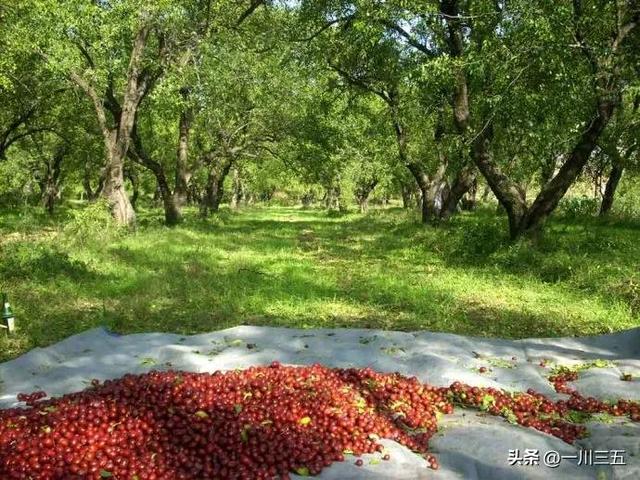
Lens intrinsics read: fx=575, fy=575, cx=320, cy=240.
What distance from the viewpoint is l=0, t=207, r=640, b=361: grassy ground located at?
30.1 feet

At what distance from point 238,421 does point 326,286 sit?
22.9ft

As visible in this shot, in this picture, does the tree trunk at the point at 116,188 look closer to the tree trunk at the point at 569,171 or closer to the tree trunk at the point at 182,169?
the tree trunk at the point at 182,169

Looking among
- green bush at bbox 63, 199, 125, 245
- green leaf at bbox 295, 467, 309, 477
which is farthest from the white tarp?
green bush at bbox 63, 199, 125, 245

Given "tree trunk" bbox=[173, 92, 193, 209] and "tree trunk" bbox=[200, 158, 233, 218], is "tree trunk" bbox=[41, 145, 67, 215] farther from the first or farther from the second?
"tree trunk" bbox=[173, 92, 193, 209]

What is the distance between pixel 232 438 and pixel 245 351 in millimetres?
2572

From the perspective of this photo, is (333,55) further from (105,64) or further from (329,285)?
(329,285)

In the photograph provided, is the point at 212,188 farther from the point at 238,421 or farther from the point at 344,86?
the point at 238,421

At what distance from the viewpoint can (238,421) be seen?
15.7 feet

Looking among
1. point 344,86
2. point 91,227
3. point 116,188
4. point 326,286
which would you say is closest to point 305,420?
point 326,286

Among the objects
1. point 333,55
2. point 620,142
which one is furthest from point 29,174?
point 620,142

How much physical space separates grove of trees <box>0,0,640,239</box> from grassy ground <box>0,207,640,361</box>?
2.12 meters

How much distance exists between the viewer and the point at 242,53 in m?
22.1

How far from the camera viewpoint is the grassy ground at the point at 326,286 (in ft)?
30.1

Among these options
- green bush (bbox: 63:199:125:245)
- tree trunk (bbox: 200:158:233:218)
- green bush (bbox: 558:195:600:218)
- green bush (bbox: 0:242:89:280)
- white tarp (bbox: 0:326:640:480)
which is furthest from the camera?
tree trunk (bbox: 200:158:233:218)
